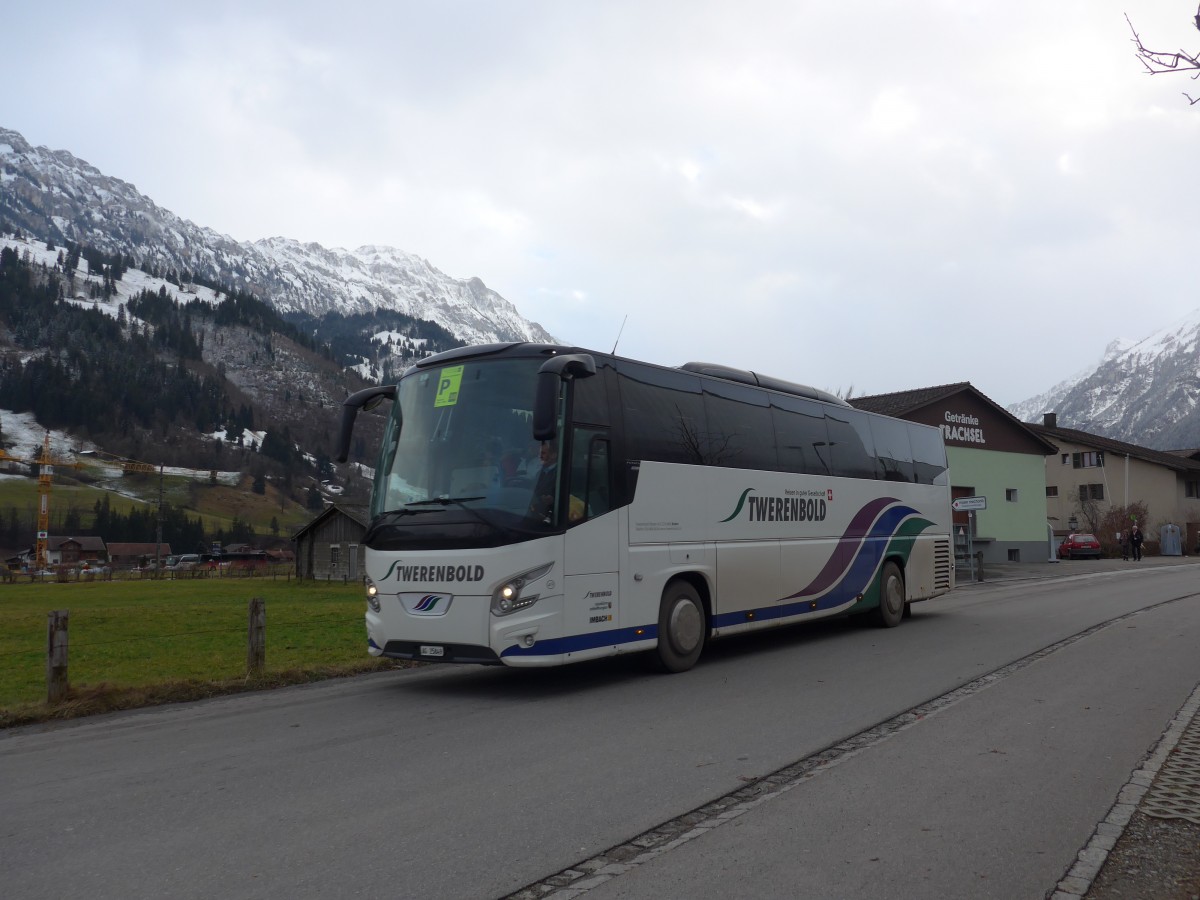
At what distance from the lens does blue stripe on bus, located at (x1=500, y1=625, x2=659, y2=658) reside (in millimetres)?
8859

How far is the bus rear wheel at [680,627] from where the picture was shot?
10.4m

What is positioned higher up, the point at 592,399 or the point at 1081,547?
the point at 592,399

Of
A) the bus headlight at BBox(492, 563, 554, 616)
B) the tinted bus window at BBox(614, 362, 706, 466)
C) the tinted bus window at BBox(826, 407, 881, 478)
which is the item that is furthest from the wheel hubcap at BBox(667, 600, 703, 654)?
the tinted bus window at BBox(826, 407, 881, 478)

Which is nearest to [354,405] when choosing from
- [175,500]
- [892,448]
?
[892,448]

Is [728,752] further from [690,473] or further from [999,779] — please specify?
[690,473]

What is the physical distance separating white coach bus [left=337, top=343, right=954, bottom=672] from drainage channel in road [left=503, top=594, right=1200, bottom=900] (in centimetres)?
304

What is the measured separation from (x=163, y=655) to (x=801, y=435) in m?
12.9

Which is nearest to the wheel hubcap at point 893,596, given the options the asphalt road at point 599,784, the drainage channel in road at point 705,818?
the asphalt road at point 599,784

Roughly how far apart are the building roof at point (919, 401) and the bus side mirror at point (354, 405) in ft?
101

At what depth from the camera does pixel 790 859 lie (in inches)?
177

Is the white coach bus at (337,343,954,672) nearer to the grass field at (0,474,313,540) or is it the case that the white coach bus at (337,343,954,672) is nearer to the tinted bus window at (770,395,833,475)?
the tinted bus window at (770,395,833,475)

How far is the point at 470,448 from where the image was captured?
9.32 meters

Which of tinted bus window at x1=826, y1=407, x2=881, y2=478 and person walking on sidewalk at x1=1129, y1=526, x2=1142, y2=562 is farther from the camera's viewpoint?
person walking on sidewalk at x1=1129, y1=526, x2=1142, y2=562

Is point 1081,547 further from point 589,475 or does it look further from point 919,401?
point 589,475
